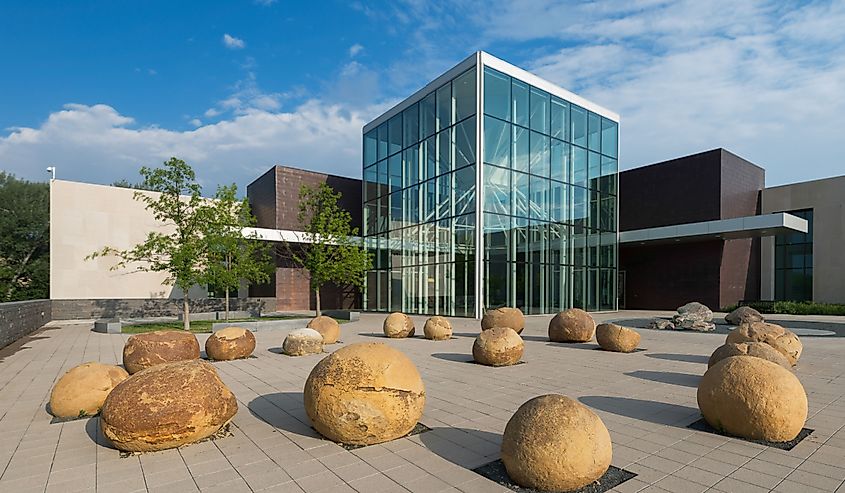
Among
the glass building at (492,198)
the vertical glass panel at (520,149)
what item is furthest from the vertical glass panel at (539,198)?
the vertical glass panel at (520,149)

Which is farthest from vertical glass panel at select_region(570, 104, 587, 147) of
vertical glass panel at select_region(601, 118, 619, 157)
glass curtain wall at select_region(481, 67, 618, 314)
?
vertical glass panel at select_region(601, 118, 619, 157)

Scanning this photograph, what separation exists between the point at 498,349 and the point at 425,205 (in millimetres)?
18614

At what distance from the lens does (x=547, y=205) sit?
2791 cm

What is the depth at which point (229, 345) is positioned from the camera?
1195 centimetres

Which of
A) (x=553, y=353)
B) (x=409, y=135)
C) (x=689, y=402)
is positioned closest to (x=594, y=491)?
(x=689, y=402)

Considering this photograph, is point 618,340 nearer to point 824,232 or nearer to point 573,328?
point 573,328

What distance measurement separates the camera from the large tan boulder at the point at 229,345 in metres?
11.9

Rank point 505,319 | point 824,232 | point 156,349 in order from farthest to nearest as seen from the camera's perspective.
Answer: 1. point 824,232
2. point 505,319
3. point 156,349

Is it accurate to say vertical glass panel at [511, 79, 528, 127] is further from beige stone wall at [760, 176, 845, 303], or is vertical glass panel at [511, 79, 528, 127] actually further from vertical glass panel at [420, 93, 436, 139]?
beige stone wall at [760, 176, 845, 303]

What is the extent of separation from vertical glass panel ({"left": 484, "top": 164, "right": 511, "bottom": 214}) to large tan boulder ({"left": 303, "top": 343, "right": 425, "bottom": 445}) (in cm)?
2005

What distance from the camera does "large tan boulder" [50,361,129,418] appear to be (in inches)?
273

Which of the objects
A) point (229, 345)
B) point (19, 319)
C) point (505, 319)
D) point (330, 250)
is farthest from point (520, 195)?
point (19, 319)

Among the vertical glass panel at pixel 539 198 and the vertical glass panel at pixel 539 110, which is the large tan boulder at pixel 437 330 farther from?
the vertical glass panel at pixel 539 110

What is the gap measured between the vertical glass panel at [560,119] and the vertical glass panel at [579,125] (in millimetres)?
592
